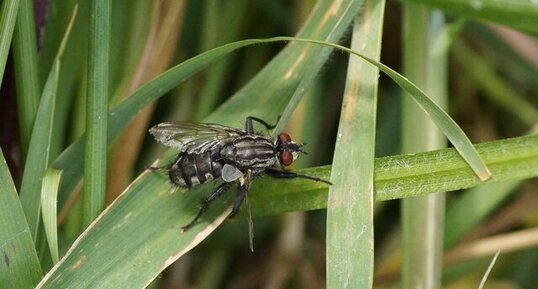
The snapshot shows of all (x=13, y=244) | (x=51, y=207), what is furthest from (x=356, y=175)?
(x=13, y=244)

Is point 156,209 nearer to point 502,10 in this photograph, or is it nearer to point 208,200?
point 208,200

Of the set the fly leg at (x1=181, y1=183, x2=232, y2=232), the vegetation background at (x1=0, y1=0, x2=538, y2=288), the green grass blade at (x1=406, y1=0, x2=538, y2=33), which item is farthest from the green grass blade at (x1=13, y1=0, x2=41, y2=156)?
the green grass blade at (x1=406, y1=0, x2=538, y2=33)

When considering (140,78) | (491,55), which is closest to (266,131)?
(140,78)

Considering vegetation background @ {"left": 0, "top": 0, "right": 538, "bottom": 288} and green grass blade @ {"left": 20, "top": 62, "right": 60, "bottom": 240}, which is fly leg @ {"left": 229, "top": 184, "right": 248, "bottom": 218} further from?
green grass blade @ {"left": 20, "top": 62, "right": 60, "bottom": 240}

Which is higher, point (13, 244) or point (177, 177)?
point (177, 177)

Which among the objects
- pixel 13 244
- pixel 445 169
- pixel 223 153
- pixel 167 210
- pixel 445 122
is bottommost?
pixel 13 244

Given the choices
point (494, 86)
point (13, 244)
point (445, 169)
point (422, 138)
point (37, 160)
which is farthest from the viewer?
point (494, 86)

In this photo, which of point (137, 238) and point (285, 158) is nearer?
point (137, 238)
